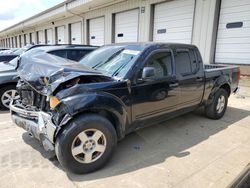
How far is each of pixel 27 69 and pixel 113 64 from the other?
4.48 feet

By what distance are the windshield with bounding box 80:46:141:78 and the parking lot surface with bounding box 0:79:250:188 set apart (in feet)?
4.22

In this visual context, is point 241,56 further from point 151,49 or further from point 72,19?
point 72,19

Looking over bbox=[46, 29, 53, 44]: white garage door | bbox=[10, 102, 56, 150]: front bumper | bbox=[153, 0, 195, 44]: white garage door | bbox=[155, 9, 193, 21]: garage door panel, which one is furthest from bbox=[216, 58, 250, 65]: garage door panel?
bbox=[46, 29, 53, 44]: white garage door

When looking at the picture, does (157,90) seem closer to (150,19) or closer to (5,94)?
(5,94)

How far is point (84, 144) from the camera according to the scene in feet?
9.12

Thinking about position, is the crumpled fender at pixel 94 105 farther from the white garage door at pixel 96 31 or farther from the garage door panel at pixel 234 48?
the white garage door at pixel 96 31

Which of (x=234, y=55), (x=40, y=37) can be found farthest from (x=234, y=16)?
(x=40, y=37)

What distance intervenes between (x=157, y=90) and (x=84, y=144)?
148 cm

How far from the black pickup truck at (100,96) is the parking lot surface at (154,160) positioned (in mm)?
296

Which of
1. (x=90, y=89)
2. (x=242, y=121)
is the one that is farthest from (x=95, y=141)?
(x=242, y=121)

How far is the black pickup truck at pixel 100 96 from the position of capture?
2680 millimetres

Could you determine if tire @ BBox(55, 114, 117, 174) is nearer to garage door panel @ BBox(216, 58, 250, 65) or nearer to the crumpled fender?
the crumpled fender

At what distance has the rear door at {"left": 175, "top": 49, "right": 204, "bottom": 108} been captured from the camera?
13.3 feet

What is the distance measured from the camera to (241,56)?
8.36 m
